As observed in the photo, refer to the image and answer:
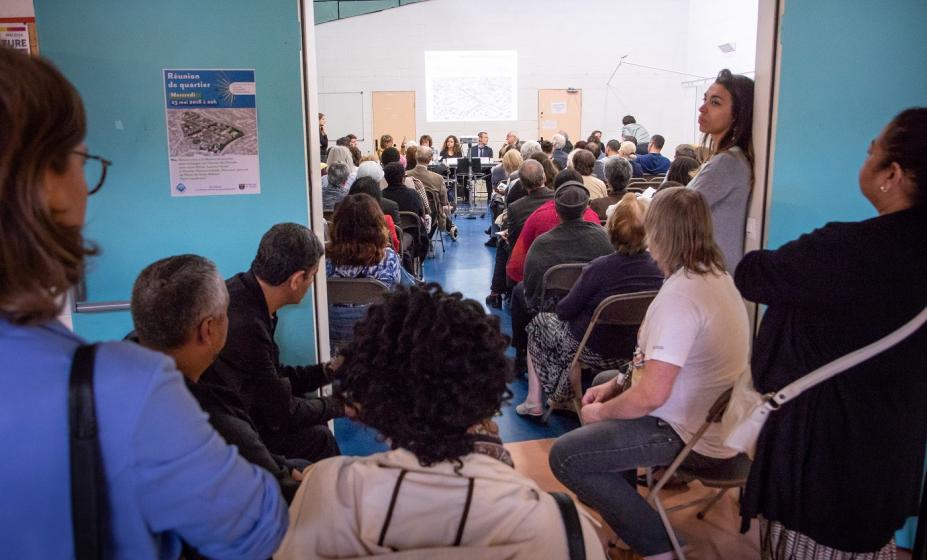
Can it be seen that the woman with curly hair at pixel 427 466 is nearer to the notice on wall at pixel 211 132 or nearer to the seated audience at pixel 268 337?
the seated audience at pixel 268 337

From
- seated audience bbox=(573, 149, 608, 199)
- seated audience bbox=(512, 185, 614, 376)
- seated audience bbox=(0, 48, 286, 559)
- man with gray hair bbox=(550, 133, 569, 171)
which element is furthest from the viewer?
man with gray hair bbox=(550, 133, 569, 171)

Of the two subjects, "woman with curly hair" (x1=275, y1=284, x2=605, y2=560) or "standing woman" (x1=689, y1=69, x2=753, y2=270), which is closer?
"woman with curly hair" (x1=275, y1=284, x2=605, y2=560)

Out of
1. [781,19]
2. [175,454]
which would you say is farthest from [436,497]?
[781,19]

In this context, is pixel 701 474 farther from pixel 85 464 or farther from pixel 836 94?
pixel 85 464

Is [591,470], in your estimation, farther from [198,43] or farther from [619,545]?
[198,43]

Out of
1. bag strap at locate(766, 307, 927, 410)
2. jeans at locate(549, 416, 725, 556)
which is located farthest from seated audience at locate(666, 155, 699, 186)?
bag strap at locate(766, 307, 927, 410)

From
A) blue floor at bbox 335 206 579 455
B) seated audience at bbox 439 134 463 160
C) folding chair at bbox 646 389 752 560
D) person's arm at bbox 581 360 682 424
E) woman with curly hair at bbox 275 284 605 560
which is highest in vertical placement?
seated audience at bbox 439 134 463 160

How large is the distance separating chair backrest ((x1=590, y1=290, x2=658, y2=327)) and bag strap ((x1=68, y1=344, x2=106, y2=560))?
215 cm

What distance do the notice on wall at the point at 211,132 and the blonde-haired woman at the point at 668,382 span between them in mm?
1556

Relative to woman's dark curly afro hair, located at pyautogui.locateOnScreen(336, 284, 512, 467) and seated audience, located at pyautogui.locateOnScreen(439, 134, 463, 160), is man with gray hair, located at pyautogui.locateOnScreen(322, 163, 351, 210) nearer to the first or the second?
woman's dark curly afro hair, located at pyautogui.locateOnScreen(336, 284, 512, 467)

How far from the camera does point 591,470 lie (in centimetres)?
208

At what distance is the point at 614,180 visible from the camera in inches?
193

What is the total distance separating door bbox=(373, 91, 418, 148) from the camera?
13625 millimetres

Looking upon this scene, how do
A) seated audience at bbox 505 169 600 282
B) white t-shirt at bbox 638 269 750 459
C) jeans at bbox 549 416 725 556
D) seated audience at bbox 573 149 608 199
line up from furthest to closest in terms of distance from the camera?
seated audience at bbox 573 149 608 199 < seated audience at bbox 505 169 600 282 < jeans at bbox 549 416 725 556 < white t-shirt at bbox 638 269 750 459
